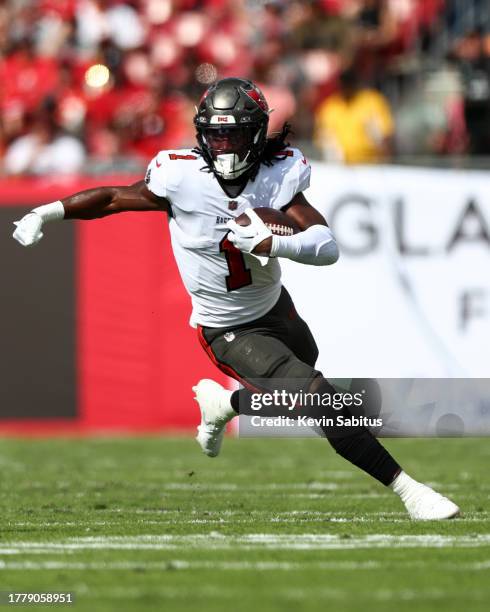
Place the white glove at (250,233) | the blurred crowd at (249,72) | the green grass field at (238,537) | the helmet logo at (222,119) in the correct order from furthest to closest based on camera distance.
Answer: the blurred crowd at (249,72) < the helmet logo at (222,119) < the white glove at (250,233) < the green grass field at (238,537)

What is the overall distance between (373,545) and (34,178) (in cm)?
617

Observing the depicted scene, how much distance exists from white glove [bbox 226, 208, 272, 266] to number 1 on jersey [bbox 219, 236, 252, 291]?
1.08 feet

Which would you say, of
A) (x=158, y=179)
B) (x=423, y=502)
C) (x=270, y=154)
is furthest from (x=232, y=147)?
(x=423, y=502)

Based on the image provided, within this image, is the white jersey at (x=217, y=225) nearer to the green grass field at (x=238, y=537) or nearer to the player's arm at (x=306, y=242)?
the player's arm at (x=306, y=242)

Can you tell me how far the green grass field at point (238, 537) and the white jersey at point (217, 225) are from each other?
2.90ft

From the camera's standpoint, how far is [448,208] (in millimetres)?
9555

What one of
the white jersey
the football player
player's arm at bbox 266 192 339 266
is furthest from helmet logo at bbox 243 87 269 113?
player's arm at bbox 266 192 339 266

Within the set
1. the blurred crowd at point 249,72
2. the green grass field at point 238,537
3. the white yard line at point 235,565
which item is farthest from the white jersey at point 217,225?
the blurred crowd at point 249,72

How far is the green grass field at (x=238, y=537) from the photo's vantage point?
11.5ft

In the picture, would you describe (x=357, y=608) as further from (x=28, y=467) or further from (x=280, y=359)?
(x=28, y=467)

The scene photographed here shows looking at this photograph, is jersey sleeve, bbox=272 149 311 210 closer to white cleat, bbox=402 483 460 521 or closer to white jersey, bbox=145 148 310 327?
white jersey, bbox=145 148 310 327

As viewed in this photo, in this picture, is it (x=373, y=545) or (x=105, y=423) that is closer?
(x=373, y=545)

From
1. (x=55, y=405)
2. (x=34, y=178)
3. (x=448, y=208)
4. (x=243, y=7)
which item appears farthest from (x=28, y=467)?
(x=243, y=7)

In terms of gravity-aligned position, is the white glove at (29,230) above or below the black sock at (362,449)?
above
